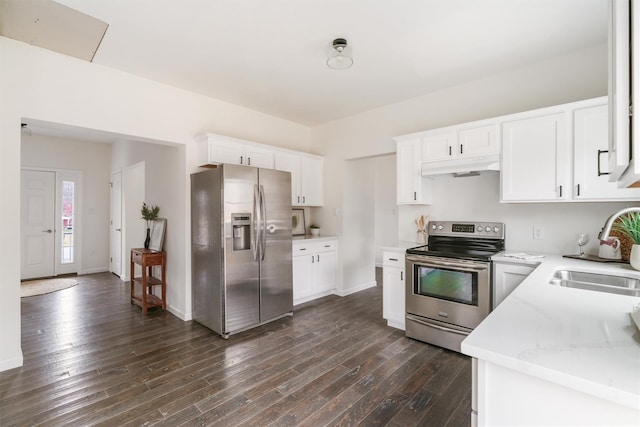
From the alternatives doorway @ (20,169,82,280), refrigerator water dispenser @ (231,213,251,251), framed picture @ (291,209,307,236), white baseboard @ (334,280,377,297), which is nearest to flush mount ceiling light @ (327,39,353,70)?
refrigerator water dispenser @ (231,213,251,251)

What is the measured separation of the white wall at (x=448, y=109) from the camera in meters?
2.73

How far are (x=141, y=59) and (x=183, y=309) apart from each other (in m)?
2.81

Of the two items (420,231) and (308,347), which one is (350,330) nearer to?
(308,347)

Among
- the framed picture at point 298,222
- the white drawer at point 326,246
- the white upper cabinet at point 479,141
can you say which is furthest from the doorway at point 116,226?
the white upper cabinet at point 479,141

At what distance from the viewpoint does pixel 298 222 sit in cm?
487

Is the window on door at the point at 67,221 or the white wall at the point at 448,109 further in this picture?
the window on door at the point at 67,221

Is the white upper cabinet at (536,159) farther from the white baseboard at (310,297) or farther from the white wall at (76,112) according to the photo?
the white wall at (76,112)

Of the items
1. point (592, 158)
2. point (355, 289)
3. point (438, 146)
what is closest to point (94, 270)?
point (355, 289)

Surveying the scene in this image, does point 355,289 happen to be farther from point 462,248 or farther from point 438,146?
point 438,146

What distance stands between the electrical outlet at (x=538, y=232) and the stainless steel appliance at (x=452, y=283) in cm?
26

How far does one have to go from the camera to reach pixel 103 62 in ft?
9.61

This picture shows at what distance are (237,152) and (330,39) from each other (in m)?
1.81

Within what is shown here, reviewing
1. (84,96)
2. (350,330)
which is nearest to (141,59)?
Answer: (84,96)

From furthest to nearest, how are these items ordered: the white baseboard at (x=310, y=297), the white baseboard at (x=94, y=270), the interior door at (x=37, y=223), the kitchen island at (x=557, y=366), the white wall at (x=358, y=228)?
the white baseboard at (x=94, y=270)
the interior door at (x=37, y=223)
the white wall at (x=358, y=228)
the white baseboard at (x=310, y=297)
the kitchen island at (x=557, y=366)
